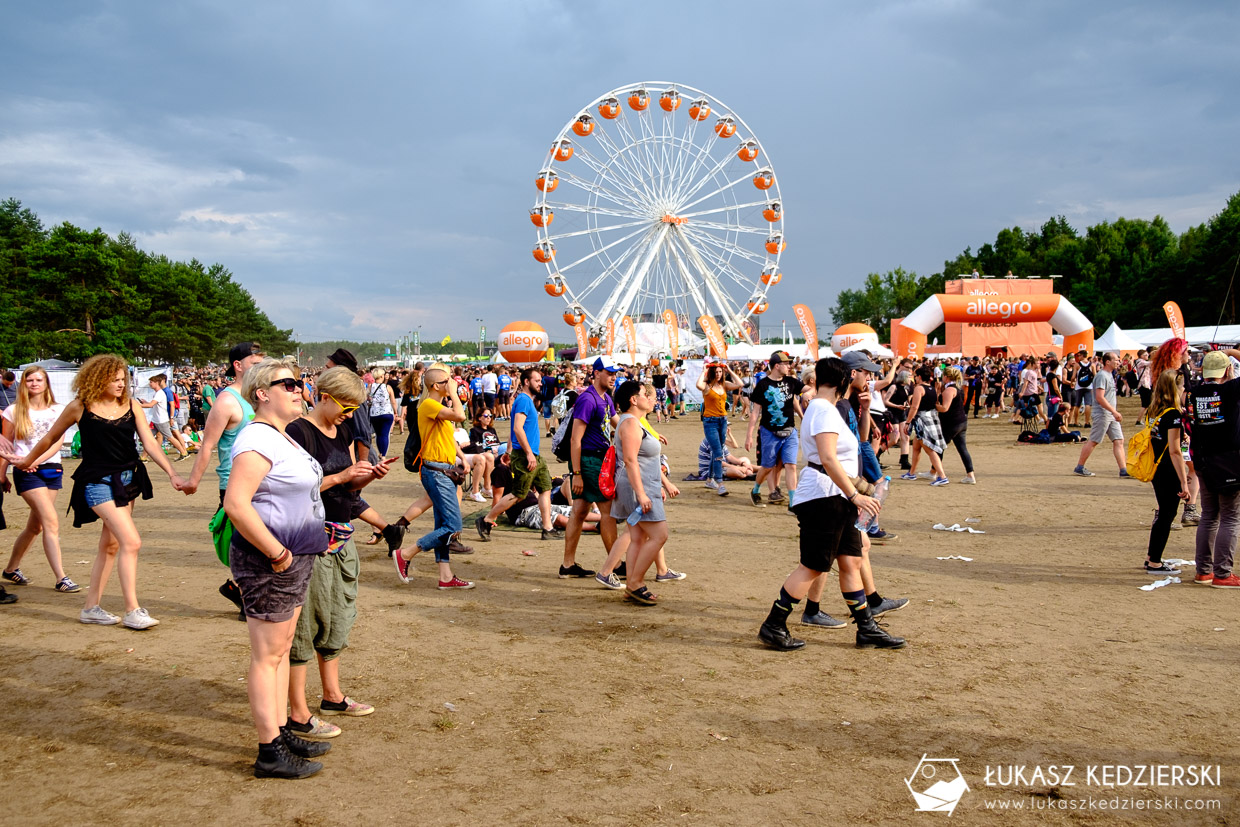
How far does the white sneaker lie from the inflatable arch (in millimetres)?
23942

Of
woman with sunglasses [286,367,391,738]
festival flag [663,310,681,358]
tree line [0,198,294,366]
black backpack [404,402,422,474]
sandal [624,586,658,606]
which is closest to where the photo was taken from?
woman with sunglasses [286,367,391,738]

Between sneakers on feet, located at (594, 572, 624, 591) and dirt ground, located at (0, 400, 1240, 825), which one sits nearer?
dirt ground, located at (0, 400, 1240, 825)

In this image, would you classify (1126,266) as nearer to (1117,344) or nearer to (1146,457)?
(1117,344)

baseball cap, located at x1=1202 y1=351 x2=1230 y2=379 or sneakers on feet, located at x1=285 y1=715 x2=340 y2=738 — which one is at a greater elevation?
baseball cap, located at x1=1202 y1=351 x2=1230 y2=379

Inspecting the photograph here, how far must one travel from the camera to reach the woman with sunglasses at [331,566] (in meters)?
3.30

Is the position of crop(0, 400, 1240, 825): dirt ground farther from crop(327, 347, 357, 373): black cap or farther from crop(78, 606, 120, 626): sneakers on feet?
crop(327, 347, 357, 373): black cap

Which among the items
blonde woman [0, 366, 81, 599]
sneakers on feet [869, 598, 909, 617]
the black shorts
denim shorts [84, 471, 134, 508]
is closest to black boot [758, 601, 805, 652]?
the black shorts

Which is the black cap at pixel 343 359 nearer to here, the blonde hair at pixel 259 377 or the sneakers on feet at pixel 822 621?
the blonde hair at pixel 259 377

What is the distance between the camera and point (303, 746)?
10.6 ft

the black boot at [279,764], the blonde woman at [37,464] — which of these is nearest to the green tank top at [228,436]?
the blonde woman at [37,464]

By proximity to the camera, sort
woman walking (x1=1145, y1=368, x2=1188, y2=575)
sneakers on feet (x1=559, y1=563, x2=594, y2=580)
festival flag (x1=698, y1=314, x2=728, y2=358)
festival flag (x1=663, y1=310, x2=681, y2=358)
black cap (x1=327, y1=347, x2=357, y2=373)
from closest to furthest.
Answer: black cap (x1=327, y1=347, x2=357, y2=373)
woman walking (x1=1145, y1=368, x2=1188, y2=575)
sneakers on feet (x1=559, y1=563, x2=594, y2=580)
festival flag (x1=698, y1=314, x2=728, y2=358)
festival flag (x1=663, y1=310, x2=681, y2=358)

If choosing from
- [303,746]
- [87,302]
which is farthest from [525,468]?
[87,302]

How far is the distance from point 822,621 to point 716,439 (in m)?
5.63

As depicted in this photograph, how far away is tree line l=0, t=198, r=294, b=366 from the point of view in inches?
1508
